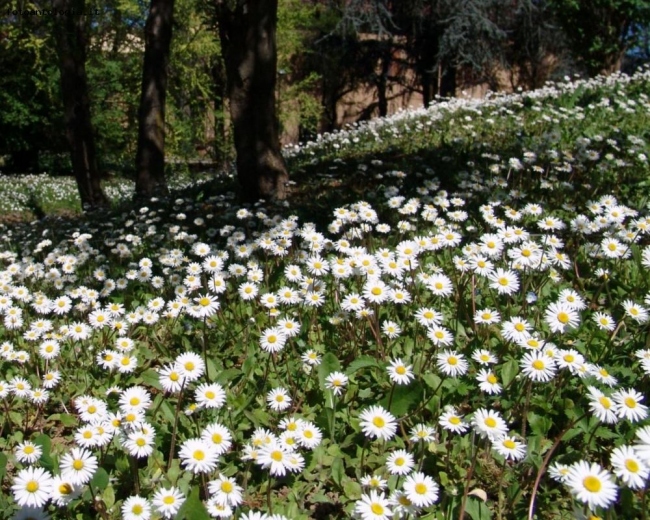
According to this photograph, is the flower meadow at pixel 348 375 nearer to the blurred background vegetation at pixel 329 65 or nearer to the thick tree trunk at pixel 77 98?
the thick tree trunk at pixel 77 98

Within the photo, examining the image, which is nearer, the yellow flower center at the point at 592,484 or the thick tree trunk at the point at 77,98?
the yellow flower center at the point at 592,484

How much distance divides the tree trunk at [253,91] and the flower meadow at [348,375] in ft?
4.09

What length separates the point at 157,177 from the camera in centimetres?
1042

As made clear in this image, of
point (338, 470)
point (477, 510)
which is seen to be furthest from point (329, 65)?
point (477, 510)

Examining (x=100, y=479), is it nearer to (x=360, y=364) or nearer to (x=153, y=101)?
(x=360, y=364)

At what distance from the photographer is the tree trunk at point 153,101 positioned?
991 cm

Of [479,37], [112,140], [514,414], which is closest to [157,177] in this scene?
[514,414]

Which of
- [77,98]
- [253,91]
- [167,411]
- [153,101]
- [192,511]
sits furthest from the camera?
[77,98]

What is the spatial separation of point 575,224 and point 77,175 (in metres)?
10.2

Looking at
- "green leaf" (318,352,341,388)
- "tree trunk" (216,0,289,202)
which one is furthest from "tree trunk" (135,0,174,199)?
"green leaf" (318,352,341,388)

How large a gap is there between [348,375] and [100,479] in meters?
1.20

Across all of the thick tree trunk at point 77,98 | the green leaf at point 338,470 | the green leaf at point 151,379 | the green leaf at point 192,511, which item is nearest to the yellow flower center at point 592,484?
the green leaf at point 338,470

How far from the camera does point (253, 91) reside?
621 cm

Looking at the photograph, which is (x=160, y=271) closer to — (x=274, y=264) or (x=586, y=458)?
(x=274, y=264)
